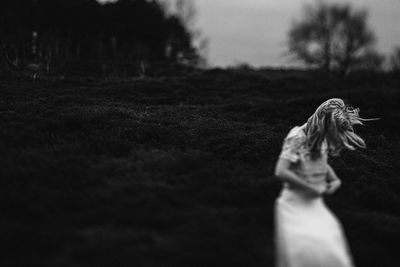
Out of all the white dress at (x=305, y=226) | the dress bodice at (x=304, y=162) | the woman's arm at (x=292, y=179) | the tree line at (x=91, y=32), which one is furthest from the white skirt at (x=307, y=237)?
the tree line at (x=91, y=32)

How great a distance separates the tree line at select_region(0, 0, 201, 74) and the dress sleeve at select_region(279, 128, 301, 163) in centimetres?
1727

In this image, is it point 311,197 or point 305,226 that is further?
point 311,197

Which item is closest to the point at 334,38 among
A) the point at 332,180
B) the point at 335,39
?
the point at 335,39

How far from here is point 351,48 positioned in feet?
156

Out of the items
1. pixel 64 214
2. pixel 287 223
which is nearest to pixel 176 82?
pixel 64 214

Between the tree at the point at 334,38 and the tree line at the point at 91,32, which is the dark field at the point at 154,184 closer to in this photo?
the tree line at the point at 91,32

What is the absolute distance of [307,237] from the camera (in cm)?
478

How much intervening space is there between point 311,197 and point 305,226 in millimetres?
558

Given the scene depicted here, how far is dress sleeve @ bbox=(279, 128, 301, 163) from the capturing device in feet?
17.9

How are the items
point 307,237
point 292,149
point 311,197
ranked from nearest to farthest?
point 307,237 < point 311,197 < point 292,149

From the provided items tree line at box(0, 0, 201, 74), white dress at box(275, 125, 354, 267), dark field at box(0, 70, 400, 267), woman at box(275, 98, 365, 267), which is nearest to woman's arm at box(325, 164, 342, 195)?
woman at box(275, 98, 365, 267)

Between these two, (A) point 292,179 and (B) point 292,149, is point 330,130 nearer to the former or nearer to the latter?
(B) point 292,149

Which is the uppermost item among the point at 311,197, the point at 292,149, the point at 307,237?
the point at 292,149

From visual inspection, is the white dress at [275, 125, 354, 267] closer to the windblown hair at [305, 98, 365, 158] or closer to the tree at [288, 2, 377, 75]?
the windblown hair at [305, 98, 365, 158]
